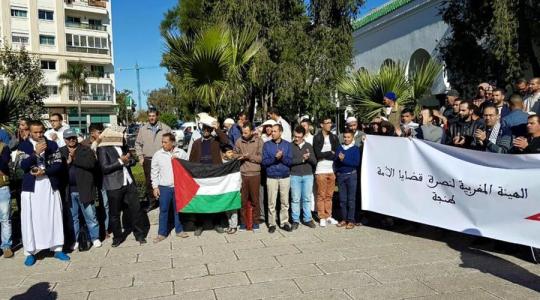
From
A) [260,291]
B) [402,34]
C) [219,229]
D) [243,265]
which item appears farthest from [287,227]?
[402,34]

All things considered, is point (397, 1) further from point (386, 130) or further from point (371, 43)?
point (386, 130)

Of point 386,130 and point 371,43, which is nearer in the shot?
point 386,130

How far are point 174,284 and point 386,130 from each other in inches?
168

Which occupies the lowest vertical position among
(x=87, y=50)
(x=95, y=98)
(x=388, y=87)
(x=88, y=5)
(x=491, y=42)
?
(x=388, y=87)

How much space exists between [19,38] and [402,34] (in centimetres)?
4654

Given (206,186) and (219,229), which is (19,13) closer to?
(206,186)

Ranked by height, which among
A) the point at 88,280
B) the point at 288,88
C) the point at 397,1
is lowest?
the point at 88,280

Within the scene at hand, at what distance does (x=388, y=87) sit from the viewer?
409 inches

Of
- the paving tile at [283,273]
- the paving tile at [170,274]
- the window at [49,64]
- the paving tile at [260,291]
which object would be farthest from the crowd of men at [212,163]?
the window at [49,64]

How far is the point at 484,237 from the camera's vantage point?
5941 millimetres

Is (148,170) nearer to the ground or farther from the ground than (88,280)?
farther from the ground

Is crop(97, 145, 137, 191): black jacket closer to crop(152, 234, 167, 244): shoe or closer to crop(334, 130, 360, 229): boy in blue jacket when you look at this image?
crop(152, 234, 167, 244): shoe

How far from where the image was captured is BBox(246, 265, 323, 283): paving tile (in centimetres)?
511

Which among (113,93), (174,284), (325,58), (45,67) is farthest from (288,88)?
(113,93)
